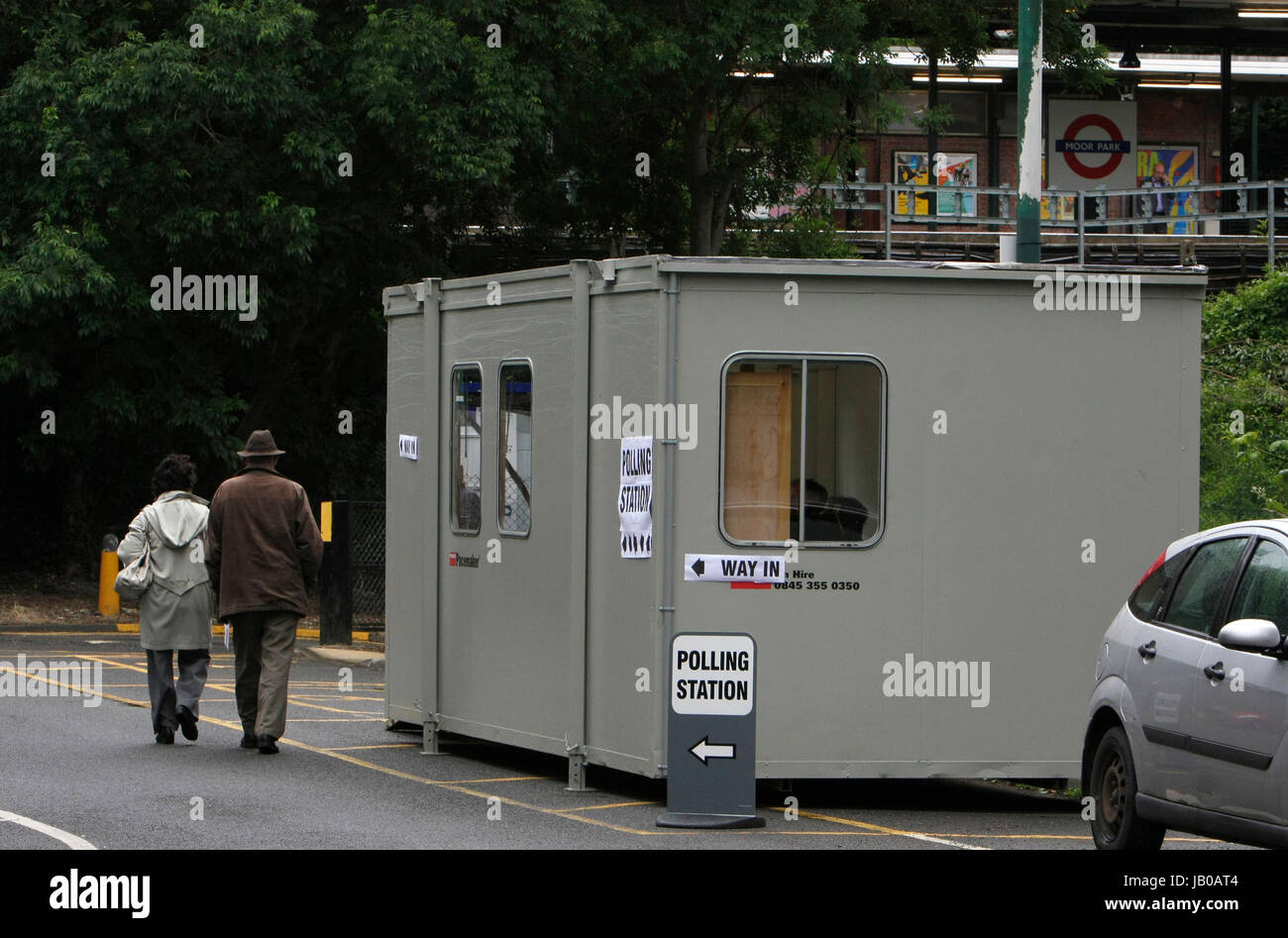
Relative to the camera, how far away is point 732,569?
35.0 ft

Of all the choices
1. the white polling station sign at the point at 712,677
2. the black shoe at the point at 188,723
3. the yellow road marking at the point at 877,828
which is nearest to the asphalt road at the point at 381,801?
the yellow road marking at the point at 877,828

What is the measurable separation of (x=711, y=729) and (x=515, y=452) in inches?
116

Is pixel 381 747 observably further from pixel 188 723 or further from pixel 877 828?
pixel 877 828

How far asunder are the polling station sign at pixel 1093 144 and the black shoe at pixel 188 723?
3237cm

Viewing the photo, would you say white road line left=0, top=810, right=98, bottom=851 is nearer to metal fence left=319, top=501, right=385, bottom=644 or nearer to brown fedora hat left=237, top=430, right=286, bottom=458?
brown fedora hat left=237, top=430, right=286, bottom=458

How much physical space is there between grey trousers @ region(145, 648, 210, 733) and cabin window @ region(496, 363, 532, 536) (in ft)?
7.92

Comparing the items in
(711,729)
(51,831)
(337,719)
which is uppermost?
(711,729)

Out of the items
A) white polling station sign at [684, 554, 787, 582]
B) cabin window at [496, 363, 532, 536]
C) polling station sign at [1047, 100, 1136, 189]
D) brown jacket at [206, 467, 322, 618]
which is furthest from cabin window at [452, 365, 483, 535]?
polling station sign at [1047, 100, 1136, 189]

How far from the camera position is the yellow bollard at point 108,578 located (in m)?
24.9

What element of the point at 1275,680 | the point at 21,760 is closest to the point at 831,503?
the point at 1275,680

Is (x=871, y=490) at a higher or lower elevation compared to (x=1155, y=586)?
higher

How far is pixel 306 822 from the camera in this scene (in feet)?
32.6

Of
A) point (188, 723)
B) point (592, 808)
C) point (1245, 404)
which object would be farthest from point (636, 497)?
point (1245, 404)

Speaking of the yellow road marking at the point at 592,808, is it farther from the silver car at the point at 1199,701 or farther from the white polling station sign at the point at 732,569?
the white polling station sign at the point at 732,569
